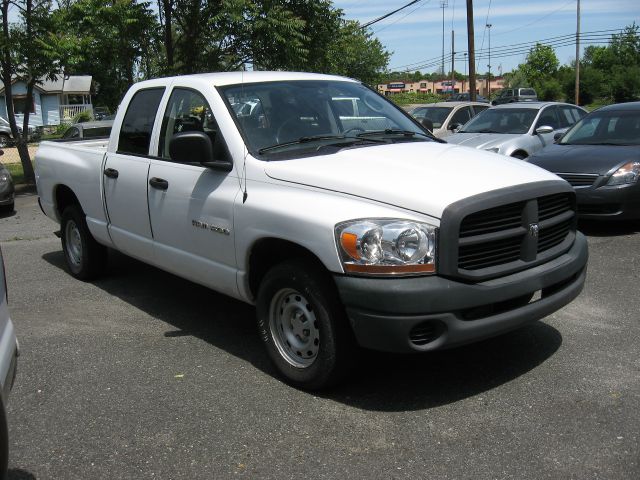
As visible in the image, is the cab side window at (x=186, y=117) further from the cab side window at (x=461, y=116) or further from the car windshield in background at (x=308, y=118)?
the cab side window at (x=461, y=116)

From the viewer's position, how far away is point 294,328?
4391 millimetres

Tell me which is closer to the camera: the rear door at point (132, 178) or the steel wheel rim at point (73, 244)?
the rear door at point (132, 178)

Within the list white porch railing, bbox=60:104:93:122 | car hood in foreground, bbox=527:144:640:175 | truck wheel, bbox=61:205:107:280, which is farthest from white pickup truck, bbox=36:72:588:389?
white porch railing, bbox=60:104:93:122

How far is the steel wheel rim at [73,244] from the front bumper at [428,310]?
4.14 metres

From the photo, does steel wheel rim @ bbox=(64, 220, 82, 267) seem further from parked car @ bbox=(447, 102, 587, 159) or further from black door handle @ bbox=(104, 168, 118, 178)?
parked car @ bbox=(447, 102, 587, 159)

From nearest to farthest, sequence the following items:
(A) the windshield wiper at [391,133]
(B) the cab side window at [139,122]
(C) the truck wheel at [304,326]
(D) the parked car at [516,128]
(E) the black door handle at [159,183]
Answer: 1. (C) the truck wheel at [304,326]
2. (A) the windshield wiper at [391,133]
3. (E) the black door handle at [159,183]
4. (B) the cab side window at [139,122]
5. (D) the parked car at [516,128]

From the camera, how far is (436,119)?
1608cm

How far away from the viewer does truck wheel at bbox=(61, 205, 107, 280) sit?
270 inches

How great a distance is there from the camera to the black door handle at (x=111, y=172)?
5.96m

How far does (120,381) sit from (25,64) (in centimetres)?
1162

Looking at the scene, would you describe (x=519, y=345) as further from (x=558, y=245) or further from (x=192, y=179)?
(x=192, y=179)

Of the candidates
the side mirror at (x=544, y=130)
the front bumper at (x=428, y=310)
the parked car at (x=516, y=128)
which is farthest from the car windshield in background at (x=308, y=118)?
the side mirror at (x=544, y=130)

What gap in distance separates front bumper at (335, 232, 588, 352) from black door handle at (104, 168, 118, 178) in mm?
2891

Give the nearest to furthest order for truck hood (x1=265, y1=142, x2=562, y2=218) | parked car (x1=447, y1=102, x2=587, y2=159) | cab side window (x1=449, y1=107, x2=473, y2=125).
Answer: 1. truck hood (x1=265, y1=142, x2=562, y2=218)
2. parked car (x1=447, y1=102, x2=587, y2=159)
3. cab side window (x1=449, y1=107, x2=473, y2=125)
